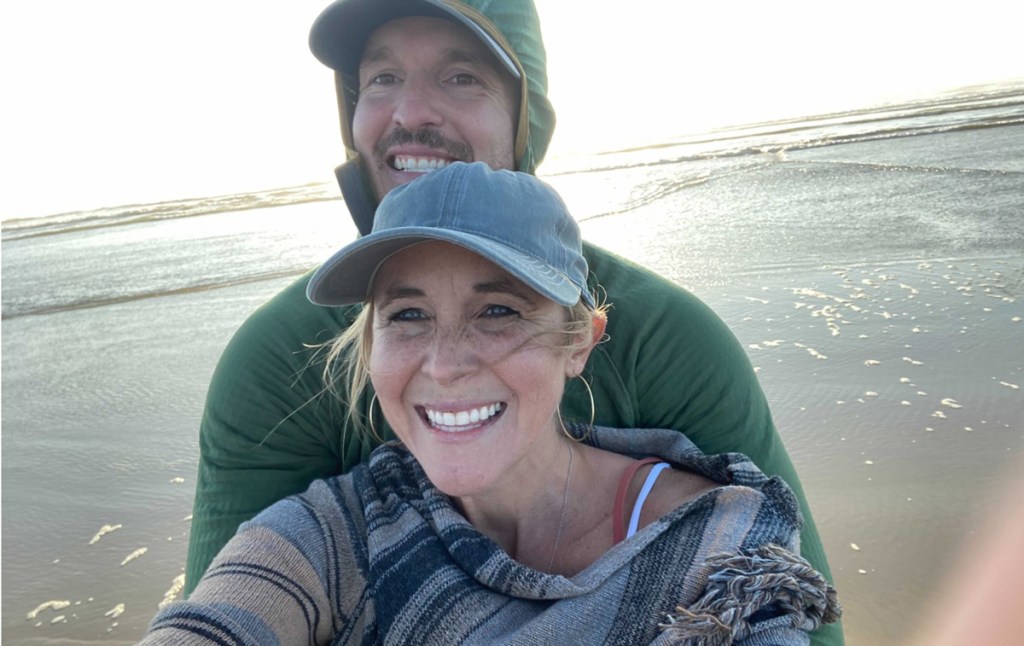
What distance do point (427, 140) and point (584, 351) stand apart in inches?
33.4

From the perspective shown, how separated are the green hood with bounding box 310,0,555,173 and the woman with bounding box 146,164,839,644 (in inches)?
28.1

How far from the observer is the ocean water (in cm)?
339

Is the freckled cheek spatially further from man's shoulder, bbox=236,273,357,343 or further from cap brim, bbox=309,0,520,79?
cap brim, bbox=309,0,520,79

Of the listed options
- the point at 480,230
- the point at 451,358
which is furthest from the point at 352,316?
the point at 480,230

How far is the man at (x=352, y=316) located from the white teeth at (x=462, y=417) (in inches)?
17.6

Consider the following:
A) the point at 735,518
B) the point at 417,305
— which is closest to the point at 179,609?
the point at 417,305

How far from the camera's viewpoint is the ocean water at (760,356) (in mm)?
3391

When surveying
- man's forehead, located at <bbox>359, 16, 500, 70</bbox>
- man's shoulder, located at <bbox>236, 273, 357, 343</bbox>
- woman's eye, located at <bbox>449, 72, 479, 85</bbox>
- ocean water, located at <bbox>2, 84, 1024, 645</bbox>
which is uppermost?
man's forehead, located at <bbox>359, 16, 500, 70</bbox>

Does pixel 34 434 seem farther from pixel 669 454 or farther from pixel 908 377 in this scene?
pixel 908 377

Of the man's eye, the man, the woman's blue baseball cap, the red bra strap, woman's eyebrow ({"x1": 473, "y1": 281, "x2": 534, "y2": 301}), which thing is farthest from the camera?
the man's eye

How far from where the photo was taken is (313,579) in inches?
67.1

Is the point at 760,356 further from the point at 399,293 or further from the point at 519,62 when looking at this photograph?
the point at 399,293

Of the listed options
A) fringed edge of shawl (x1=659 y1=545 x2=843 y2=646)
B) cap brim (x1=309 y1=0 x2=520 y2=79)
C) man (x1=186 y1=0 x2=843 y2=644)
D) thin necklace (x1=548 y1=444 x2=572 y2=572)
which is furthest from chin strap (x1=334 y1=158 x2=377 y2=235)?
fringed edge of shawl (x1=659 y1=545 x2=843 y2=646)

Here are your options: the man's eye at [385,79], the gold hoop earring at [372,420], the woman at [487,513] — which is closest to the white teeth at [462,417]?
the woman at [487,513]
